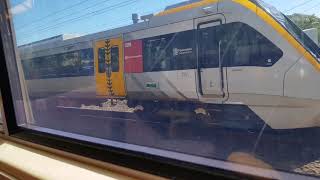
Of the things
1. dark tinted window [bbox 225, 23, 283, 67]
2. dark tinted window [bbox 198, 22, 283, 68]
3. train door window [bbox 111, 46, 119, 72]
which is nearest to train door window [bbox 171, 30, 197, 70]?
dark tinted window [bbox 198, 22, 283, 68]

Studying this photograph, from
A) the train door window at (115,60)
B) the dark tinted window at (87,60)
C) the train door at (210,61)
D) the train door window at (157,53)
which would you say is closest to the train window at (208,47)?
the train door at (210,61)

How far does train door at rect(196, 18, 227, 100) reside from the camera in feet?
9.73

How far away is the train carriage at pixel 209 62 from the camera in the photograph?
2.18 m

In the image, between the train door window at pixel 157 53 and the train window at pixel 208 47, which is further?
the train door window at pixel 157 53

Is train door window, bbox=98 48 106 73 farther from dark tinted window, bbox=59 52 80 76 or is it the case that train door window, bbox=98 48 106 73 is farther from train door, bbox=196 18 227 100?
train door, bbox=196 18 227 100

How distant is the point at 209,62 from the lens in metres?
3.09

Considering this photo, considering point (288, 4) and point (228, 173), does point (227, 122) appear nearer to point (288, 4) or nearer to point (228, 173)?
point (288, 4)

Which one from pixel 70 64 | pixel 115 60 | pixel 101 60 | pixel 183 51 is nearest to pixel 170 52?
pixel 183 51

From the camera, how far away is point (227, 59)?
116 inches

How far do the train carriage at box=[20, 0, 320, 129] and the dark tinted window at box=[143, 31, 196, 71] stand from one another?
11mm

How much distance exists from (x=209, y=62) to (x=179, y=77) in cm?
37

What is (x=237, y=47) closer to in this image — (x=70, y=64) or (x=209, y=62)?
(x=209, y=62)

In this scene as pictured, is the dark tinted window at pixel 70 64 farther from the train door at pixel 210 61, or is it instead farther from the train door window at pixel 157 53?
the train door at pixel 210 61

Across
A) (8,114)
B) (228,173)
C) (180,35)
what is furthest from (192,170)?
(180,35)
